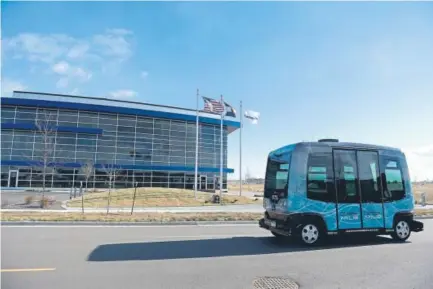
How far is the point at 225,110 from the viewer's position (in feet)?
109

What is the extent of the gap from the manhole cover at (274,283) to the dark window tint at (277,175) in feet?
11.7

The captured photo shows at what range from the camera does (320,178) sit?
31.3ft

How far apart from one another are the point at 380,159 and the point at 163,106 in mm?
40881

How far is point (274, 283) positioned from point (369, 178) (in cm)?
579

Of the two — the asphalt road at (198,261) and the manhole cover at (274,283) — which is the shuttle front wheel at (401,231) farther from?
the manhole cover at (274,283)

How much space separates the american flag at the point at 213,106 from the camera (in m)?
32.8

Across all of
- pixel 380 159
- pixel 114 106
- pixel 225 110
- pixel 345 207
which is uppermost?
pixel 114 106

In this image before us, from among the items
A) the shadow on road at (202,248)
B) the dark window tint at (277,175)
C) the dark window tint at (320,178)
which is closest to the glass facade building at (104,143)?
the shadow on road at (202,248)

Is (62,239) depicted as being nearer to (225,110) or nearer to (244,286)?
(244,286)

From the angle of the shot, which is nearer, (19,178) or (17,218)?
(17,218)

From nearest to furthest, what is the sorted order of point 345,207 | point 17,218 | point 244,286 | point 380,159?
point 244,286 < point 345,207 < point 380,159 < point 17,218

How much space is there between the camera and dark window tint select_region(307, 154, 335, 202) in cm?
945

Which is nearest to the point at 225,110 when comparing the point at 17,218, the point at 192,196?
the point at 192,196

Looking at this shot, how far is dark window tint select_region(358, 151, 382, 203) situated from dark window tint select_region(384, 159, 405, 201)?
35 cm
